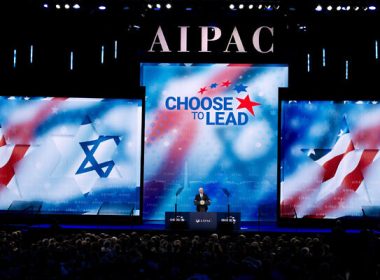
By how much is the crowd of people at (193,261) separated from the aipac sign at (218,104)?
29.7ft

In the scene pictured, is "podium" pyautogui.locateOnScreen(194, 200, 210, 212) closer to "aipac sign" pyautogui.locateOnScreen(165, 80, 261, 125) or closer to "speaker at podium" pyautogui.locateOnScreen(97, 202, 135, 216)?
"speaker at podium" pyautogui.locateOnScreen(97, 202, 135, 216)

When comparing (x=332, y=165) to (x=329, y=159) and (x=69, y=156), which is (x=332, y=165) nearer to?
(x=329, y=159)

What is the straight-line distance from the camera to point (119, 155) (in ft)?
69.1

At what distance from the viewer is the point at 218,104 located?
2141 cm

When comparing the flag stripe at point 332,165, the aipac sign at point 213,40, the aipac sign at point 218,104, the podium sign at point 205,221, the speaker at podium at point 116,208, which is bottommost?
the podium sign at point 205,221

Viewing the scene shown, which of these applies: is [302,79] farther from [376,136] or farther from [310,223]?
[310,223]

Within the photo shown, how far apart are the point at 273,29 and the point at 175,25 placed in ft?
10.1

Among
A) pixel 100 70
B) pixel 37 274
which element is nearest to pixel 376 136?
pixel 100 70

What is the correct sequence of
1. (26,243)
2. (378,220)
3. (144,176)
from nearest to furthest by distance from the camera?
(26,243), (378,220), (144,176)

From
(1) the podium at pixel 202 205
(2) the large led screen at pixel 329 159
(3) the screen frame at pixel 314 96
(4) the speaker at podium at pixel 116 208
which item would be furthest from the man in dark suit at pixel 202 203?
(2) the large led screen at pixel 329 159

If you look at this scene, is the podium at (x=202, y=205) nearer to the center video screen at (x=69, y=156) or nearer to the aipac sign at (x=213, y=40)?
the center video screen at (x=69, y=156)

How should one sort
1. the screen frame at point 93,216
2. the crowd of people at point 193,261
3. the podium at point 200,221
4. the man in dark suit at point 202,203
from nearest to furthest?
the crowd of people at point 193,261
the podium at point 200,221
the man in dark suit at point 202,203
the screen frame at point 93,216

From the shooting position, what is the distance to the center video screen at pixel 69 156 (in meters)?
20.8

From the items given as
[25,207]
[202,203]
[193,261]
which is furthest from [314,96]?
[193,261]
